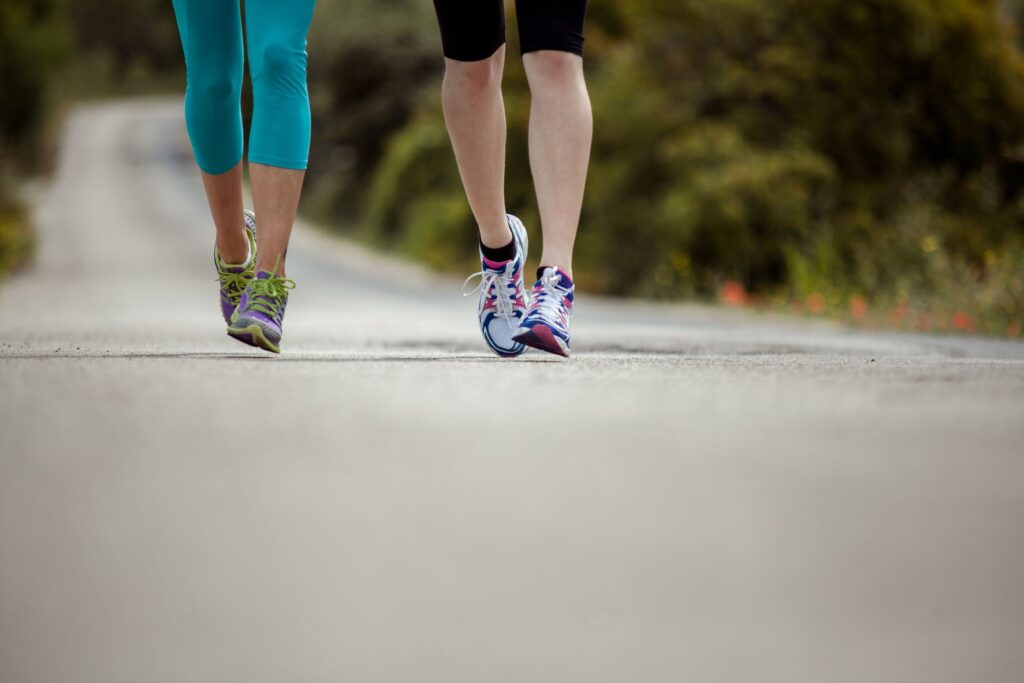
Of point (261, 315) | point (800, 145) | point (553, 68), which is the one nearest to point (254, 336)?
point (261, 315)

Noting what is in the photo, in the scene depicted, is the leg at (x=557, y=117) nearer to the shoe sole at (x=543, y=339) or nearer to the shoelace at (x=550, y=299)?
the shoelace at (x=550, y=299)

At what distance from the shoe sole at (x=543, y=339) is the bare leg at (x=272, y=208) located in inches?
31.0

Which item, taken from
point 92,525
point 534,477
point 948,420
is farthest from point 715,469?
point 92,525

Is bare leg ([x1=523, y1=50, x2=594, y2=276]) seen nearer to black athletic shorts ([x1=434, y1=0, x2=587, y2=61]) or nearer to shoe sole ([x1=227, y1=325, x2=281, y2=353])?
black athletic shorts ([x1=434, y1=0, x2=587, y2=61])

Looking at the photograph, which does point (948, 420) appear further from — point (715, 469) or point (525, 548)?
point (525, 548)

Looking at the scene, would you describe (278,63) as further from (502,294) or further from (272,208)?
(502,294)

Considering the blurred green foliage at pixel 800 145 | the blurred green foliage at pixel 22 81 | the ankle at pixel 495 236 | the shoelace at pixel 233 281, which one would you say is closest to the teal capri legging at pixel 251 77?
the shoelace at pixel 233 281

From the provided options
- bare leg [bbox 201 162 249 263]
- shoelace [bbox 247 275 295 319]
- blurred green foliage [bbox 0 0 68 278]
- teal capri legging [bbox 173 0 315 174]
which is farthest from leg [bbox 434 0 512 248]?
blurred green foliage [bbox 0 0 68 278]

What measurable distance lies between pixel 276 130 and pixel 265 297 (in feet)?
1.67

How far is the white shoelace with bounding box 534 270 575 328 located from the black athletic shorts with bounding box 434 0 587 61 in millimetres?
654

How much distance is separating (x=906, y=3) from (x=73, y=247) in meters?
16.2

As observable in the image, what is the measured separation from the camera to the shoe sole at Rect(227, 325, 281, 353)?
3.64m

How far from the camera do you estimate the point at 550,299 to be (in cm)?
355

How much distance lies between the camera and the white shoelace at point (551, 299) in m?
3.53
